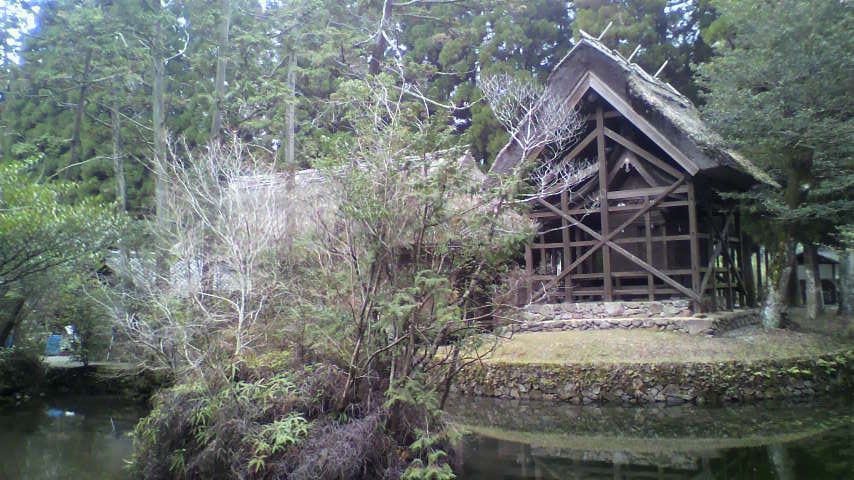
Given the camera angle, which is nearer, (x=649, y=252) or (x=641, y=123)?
(x=641, y=123)

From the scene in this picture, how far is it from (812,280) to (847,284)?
1510 mm

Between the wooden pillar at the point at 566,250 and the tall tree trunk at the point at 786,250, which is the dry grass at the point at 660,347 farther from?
the wooden pillar at the point at 566,250

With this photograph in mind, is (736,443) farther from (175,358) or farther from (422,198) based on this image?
(175,358)

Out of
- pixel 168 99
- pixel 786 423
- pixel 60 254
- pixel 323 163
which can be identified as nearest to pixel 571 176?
pixel 786 423

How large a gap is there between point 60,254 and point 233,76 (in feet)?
29.0

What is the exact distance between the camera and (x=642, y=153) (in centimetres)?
1373

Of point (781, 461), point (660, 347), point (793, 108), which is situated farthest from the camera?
point (793, 108)

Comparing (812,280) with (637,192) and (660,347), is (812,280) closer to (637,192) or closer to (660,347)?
(637,192)

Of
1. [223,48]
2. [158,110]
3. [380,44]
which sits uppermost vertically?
[380,44]

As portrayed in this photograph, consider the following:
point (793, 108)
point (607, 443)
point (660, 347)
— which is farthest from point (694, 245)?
point (607, 443)

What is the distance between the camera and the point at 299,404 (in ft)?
21.0

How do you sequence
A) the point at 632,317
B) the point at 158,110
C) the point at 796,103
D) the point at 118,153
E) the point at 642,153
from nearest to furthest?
the point at 796,103
the point at 632,317
the point at 642,153
the point at 158,110
the point at 118,153

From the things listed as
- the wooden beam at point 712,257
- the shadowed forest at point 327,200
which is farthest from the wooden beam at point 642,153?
the wooden beam at point 712,257

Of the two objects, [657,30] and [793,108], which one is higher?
[657,30]
